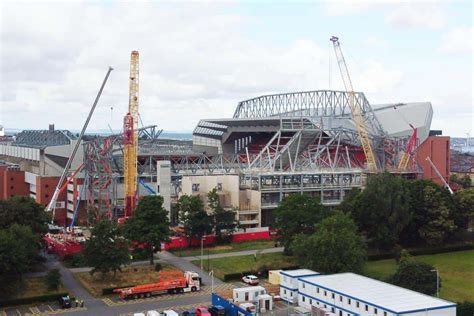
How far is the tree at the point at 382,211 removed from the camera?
4606 centimetres

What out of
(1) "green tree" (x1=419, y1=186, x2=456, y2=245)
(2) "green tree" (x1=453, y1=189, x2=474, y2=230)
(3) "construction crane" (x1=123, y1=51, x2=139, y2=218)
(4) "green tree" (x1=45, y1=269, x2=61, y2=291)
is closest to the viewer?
(4) "green tree" (x1=45, y1=269, x2=61, y2=291)

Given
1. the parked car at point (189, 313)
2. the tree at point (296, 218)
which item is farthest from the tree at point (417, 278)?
the parked car at point (189, 313)

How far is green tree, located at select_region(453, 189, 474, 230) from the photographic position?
165ft

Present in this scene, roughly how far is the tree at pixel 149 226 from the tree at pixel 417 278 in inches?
679

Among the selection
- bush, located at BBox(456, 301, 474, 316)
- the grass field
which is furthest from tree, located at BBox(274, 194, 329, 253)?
bush, located at BBox(456, 301, 474, 316)

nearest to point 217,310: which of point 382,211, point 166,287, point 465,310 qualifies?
point 166,287

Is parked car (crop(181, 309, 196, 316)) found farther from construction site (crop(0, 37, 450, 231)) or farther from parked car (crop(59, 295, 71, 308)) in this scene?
construction site (crop(0, 37, 450, 231))

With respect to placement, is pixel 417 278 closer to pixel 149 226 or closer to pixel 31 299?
pixel 149 226

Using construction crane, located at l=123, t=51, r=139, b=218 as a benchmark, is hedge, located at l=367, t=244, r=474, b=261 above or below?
below

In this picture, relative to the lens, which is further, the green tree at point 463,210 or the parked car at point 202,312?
the green tree at point 463,210

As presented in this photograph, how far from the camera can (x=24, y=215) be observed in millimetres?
41219

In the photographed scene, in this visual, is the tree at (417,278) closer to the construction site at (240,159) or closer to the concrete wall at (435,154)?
the construction site at (240,159)

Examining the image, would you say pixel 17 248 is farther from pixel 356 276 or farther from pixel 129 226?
pixel 356 276

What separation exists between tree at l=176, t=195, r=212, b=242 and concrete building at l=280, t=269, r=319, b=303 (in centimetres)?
1573
